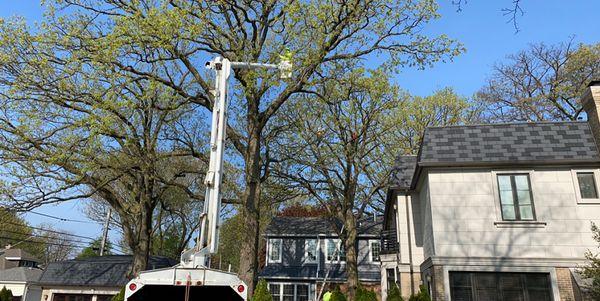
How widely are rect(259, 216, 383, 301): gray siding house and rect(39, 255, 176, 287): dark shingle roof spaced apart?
26.8 ft

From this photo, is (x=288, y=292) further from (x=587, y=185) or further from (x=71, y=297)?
(x=587, y=185)

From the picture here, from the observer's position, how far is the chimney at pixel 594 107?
1338cm

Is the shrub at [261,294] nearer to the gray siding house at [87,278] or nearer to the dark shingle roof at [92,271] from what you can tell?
the gray siding house at [87,278]

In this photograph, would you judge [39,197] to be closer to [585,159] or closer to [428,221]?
[428,221]

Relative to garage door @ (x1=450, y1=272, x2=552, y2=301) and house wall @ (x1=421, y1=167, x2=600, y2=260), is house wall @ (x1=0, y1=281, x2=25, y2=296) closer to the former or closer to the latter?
house wall @ (x1=421, y1=167, x2=600, y2=260)

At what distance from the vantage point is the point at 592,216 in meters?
12.8

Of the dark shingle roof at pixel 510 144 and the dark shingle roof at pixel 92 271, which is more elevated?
the dark shingle roof at pixel 510 144

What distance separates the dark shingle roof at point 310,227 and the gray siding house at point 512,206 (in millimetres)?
18990

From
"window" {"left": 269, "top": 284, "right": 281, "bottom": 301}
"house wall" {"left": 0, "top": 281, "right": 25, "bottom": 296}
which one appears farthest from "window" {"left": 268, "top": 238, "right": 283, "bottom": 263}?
"house wall" {"left": 0, "top": 281, "right": 25, "bottom": 296}

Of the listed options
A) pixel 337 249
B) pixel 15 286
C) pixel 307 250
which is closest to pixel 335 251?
pixel 337 249

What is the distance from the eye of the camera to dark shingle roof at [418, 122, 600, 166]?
1338 cm

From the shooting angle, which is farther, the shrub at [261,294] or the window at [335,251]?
the window at [335,251]

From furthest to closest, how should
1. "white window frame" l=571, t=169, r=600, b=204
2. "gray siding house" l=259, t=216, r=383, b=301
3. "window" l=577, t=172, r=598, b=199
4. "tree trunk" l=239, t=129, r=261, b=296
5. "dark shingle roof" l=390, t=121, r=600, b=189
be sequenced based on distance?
"gray siding house" l=259, t=216, r=383, b=301 < "tree trunk" l=239, t=129, r=261, b=296 < "dark shingle roof" l=390, t=121, r=600, b=189 < "window" l=577, t=172, r=598, b=199 < "white window frame" l=571, t=169, r=600, b=204

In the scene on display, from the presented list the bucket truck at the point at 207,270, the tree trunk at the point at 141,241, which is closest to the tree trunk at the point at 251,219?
the bucket truck at the point at 207,270
